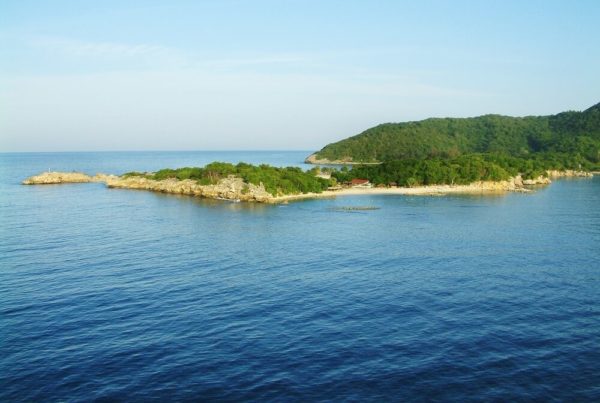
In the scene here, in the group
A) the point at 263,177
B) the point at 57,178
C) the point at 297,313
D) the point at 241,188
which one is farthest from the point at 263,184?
the point at 297,313

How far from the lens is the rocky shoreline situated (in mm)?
120688

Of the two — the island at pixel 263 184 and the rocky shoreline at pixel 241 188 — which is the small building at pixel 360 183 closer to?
the island at pixel 263 184

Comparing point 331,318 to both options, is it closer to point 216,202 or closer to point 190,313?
point 190,313

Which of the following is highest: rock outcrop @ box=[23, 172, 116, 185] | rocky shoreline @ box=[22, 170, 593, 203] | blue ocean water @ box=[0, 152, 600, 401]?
rock outcrop @ box=[23, 172, 116, 185]

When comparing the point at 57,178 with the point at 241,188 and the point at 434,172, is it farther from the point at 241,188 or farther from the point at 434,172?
the point at 434,172

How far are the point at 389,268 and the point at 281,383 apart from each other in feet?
89.5

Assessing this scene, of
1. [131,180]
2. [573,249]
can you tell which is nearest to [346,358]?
[573,249]

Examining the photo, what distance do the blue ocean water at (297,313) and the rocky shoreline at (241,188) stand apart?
4480 centimetres

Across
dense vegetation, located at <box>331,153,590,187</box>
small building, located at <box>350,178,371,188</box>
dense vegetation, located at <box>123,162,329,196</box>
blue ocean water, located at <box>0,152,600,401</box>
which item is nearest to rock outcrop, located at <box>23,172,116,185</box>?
dense vegetation, located at <box>123,162,329,196</box>

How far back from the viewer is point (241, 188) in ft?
398

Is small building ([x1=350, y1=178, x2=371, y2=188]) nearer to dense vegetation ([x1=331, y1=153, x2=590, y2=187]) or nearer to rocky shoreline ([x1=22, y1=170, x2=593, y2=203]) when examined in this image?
dense vegetation ([x1=331, y1=153, x2=590, y2=187])

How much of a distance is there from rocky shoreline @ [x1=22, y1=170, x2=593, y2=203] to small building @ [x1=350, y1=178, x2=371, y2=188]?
5.24 meters

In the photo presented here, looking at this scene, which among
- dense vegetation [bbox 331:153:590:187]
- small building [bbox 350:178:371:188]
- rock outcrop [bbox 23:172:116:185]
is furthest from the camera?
rock outcrop [bbox 23:172:116:185]

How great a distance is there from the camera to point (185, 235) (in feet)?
232
